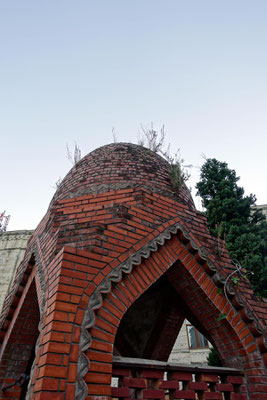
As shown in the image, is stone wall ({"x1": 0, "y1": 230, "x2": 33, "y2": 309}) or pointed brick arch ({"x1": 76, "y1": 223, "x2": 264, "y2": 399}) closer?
pointed brick arch ({"x1": 76, "y1": 223, "x2": 264, "y2": 399})

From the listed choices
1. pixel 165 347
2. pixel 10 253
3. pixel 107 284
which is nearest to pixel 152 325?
pixel 165 347

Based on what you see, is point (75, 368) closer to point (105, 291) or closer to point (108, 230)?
point (105, 291)

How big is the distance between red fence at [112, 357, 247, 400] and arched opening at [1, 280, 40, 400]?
4.79ft

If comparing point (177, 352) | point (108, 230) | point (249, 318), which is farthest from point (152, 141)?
point (177, 352)

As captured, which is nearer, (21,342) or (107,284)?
(107,284)

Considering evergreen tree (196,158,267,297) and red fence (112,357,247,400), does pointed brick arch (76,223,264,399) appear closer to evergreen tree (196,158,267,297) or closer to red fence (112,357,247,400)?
red fence (112,357,247,400)

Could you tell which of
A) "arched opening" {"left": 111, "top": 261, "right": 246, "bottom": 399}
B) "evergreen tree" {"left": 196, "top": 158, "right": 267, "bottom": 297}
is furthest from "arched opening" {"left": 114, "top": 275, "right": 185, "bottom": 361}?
"evergreen tree" {"left": 196, "top": 158, "right": 267, "bottom": 297}

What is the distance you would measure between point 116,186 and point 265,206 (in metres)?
12.7

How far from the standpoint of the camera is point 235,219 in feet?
16.6

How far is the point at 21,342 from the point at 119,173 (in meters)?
2.50

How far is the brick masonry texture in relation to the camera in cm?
189

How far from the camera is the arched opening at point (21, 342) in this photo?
3.15 metres

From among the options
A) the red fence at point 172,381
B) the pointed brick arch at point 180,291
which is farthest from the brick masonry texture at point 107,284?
the red fence at point 172,381

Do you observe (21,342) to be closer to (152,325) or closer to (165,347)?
(152,325)
